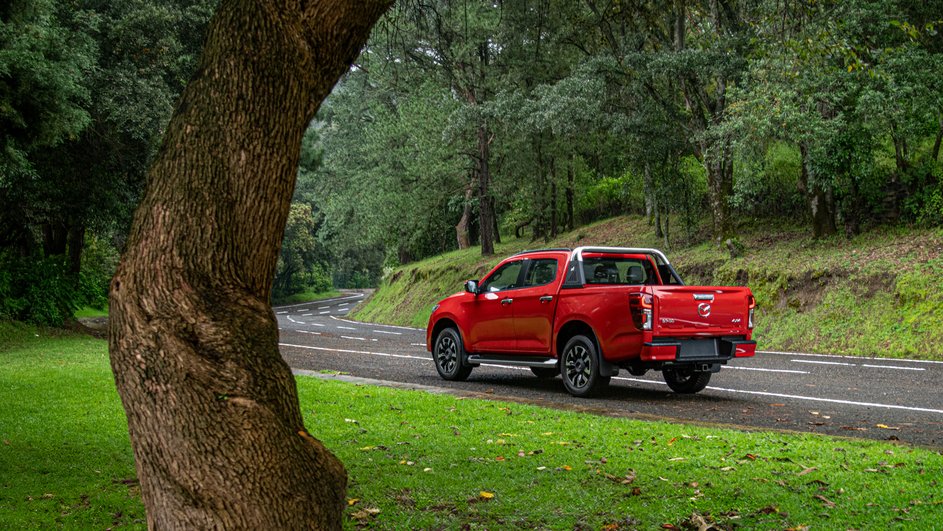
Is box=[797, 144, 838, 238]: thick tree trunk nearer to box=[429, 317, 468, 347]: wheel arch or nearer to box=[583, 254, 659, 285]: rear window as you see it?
box=[583, 254, 659, 285]: rear window

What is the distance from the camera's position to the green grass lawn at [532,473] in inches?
221

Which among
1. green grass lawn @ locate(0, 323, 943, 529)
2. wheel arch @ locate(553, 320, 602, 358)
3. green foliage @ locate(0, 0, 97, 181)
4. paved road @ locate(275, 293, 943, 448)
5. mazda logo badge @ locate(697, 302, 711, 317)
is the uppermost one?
green foliage @ locate(0, 0, 97, 181)

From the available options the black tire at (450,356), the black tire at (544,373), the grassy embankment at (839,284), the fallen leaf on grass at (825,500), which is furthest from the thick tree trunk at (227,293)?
the grassy embankment at (839,284)

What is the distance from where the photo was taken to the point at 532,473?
6.62 meters

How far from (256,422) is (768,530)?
314 cm

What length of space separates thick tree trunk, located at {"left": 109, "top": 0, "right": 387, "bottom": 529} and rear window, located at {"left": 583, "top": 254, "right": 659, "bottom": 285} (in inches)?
324

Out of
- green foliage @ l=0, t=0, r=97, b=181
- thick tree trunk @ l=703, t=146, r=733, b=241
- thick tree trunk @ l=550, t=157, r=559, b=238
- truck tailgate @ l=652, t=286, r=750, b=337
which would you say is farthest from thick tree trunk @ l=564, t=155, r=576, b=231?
truck tailgate @ l=652, t=286, r=750, b=337

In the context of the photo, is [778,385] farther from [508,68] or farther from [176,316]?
[508,68]

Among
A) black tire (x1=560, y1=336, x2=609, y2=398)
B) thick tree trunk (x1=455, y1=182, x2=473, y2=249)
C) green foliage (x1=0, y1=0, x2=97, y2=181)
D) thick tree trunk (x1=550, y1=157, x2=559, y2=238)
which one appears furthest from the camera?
thick tree trunk (x1=455, y1=182, x2=473, y2=249)

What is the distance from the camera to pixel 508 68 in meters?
35.5

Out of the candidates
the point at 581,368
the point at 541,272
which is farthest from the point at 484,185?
the point at 581,368

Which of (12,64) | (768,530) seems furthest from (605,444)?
(12,64)

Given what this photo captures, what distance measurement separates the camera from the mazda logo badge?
11.3 meters

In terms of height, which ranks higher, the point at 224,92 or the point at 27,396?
the point at 224,92
